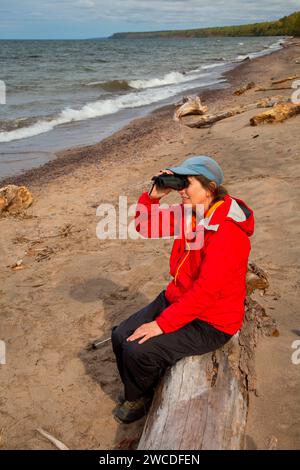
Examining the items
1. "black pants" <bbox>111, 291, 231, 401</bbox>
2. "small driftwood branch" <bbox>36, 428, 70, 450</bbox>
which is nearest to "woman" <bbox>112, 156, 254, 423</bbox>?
"black pants" <bbox>111, 291, 231, 401</bbox>

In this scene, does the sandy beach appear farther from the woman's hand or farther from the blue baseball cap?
the blue baseball cap

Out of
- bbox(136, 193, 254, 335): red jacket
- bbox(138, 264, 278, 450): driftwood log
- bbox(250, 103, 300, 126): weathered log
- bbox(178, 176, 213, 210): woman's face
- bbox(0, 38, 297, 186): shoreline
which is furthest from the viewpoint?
bbox(250, 103, 300, 126): weathered log

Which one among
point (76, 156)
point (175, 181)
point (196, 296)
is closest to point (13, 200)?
point (76, 156)

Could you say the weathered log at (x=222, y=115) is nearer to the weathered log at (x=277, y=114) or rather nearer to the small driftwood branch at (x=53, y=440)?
the weathered log at (x=277, y=114)

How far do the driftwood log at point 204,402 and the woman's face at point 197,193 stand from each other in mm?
1024

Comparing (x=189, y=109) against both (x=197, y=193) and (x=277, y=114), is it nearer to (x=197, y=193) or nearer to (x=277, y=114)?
(x=277, y=114)

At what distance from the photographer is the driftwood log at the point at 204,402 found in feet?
8.30

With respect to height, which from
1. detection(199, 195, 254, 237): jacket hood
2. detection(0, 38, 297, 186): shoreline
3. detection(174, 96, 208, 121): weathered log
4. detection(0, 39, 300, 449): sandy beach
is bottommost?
detection(0, 38, 297, 186): shoreline

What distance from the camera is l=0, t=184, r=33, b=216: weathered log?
7754 millimetres

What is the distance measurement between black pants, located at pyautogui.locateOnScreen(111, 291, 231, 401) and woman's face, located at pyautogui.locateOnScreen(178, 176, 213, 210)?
82 cm

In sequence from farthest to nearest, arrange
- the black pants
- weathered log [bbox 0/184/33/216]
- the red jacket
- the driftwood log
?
1. weathered log [bbox 0/184/33/216]
2. the black pants
3. the red jacket
4. the driftwood log

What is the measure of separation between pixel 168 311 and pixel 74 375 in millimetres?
1285

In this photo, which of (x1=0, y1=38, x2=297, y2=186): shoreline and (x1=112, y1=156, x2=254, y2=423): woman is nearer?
(x1=112, y1=156, x2=254, y2=423): woman

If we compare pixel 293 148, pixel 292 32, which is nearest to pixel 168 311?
pixel 293 148
